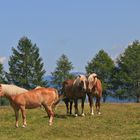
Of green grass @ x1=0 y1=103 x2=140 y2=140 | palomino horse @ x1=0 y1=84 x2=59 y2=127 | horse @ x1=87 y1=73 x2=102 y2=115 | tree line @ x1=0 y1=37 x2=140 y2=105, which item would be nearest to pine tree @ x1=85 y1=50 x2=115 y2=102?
tree line @ x1=0 y1=37 x2=140 y2=105

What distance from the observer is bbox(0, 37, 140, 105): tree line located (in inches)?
3450

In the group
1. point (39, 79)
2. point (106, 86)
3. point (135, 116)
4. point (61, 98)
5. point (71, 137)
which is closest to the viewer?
point (71, 137)

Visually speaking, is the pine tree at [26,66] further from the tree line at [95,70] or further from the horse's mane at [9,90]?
the horse's mane at [9,90]

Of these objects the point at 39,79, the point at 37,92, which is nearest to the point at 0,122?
the point at 37,92

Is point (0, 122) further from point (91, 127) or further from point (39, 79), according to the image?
point (39, 79)

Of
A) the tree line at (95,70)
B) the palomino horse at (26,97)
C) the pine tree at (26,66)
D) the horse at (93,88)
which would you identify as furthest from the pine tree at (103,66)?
the palomino horse at (26,97)

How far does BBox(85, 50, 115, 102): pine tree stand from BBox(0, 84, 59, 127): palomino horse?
217 feet

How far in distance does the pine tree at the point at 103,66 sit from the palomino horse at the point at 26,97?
6614 cm

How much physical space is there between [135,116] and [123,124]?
3.06 m

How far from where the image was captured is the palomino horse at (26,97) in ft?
73.8

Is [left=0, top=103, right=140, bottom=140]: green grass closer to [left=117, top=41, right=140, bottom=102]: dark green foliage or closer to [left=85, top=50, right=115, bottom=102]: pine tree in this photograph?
[left=117, top=41, right=140, bottom=102]: dark green foliage

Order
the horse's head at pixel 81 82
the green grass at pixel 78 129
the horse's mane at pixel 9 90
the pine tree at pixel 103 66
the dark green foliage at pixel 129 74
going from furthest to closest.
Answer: the pine tree at pixel 103 66
the dark green foliage at pixel 129 74
the horse's head at pixel 81 82
the horse's mane at pixel 9 90
the green grass at pixel 78 129

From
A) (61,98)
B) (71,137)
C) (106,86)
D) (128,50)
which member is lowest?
(71,137)

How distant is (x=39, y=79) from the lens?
94188 mm
